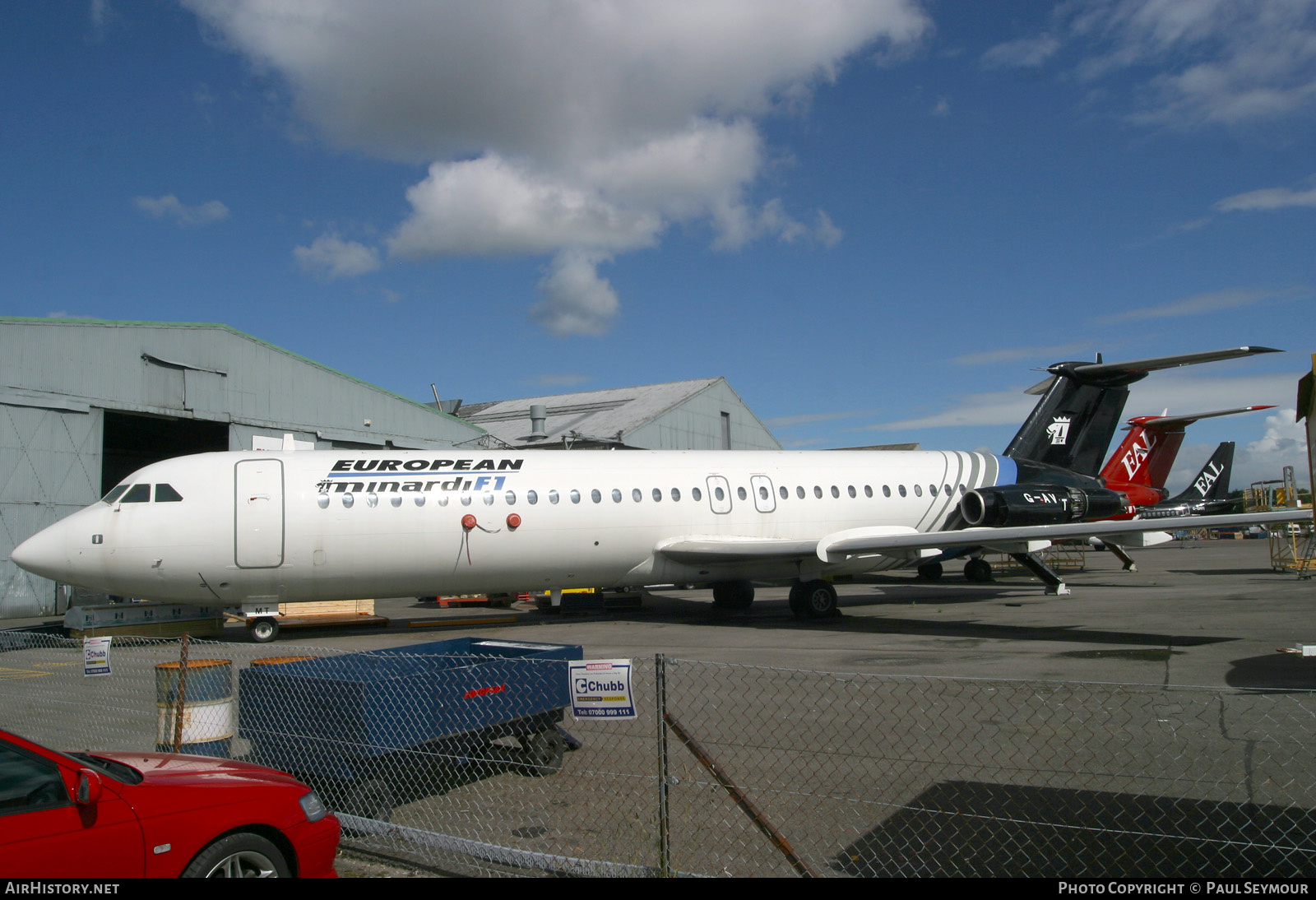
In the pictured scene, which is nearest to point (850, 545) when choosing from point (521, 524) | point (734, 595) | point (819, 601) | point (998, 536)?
point (819, 601)

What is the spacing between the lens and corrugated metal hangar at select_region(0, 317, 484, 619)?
20.7 m

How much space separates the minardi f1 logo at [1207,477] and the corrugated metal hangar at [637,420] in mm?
20390

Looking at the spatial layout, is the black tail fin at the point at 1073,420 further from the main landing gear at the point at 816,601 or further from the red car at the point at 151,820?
the red car at the point at 151,820

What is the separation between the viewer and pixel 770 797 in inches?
237

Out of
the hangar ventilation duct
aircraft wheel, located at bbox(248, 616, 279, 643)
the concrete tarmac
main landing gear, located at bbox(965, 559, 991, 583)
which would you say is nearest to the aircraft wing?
the concrete tarmac

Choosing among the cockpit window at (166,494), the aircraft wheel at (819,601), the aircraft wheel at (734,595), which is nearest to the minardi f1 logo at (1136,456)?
the aircraft wheel at (734,595)

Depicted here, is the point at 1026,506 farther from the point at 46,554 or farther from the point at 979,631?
the point at 46,554

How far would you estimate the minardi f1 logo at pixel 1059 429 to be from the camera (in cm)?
2192

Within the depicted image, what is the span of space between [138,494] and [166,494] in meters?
0.47

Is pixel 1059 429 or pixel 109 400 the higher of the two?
pixel 109 400

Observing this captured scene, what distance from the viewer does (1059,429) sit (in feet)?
72.0
